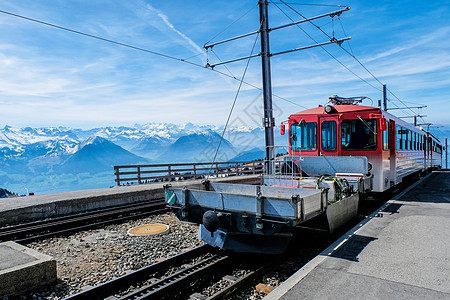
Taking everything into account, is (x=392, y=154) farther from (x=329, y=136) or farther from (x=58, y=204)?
(x=58, y=204)

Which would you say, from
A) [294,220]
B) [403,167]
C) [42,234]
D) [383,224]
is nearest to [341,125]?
[383,224]

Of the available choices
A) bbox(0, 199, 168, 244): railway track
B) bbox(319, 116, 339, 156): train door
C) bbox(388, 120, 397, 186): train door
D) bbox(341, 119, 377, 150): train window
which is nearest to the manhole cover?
bbox(0, 199, 168, 244): railway track

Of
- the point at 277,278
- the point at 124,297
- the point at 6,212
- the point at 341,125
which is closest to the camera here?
the point at 124,297

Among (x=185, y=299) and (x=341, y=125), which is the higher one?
(x=341, y=125)

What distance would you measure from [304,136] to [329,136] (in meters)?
0.89

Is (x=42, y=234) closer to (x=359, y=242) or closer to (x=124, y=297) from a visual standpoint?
(x=124, y=297)

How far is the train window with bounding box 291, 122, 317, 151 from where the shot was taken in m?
10.7

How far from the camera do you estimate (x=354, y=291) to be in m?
3.75

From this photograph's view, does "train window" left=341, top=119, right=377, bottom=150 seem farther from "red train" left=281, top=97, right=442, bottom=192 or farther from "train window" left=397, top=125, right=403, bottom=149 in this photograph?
"train window" left=397, top=125, right=403, bottom=149

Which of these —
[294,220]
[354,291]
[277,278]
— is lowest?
[277,278]

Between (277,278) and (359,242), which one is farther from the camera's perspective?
(359,242)

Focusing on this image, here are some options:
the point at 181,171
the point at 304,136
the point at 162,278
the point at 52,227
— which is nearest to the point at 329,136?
the point at 304,136

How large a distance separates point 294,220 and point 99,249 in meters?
4.35

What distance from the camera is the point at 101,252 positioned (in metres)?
6.12
